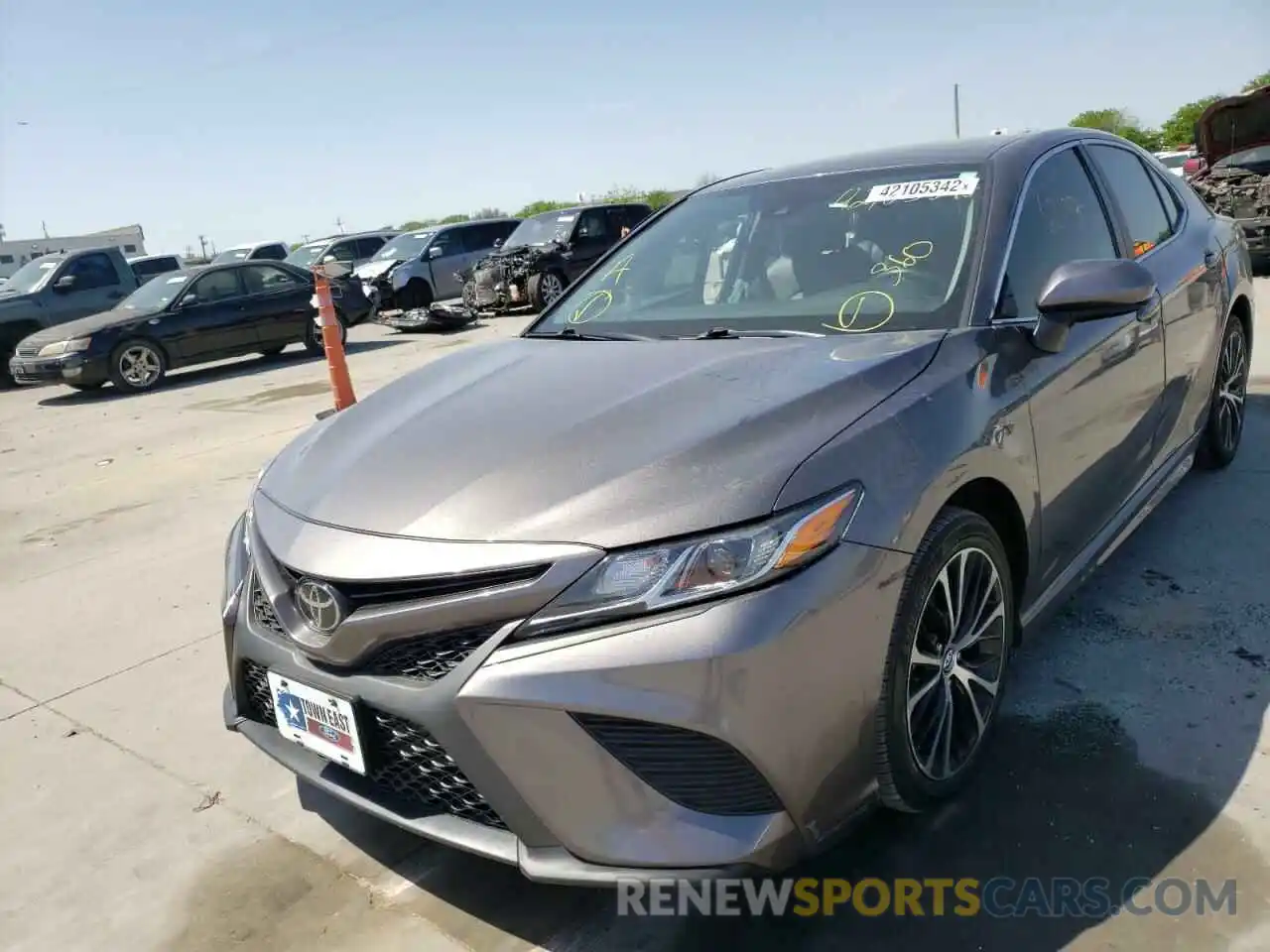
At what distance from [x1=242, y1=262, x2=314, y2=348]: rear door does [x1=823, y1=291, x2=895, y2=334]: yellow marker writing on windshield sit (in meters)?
11.2

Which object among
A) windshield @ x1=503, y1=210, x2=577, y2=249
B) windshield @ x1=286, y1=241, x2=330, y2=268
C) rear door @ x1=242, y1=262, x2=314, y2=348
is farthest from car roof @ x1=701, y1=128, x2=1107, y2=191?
windshield @ x1=286, y1=241, x2=330, y2=268

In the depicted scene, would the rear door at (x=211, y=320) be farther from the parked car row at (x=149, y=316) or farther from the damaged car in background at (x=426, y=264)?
the damaged car in background at (x=426, y=264)

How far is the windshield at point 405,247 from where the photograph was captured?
17.5 m

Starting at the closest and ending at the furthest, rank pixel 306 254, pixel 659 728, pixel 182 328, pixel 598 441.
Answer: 1. pixel 659 728
2. pixel 598 441
3. pixel 182 328
4. pixel 306 254

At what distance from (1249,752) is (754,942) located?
55.9 inches

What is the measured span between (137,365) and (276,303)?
1914mm

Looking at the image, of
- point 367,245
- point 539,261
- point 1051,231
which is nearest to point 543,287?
point 539,261

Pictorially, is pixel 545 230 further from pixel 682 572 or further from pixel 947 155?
pixel 682 572

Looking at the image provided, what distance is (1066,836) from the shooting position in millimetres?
2279

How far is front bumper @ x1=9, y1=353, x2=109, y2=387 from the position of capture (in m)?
11.1

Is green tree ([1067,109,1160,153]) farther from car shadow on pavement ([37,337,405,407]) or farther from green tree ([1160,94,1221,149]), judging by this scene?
car shadow on pavement ([37,337,405,407])

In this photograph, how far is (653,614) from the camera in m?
1.78

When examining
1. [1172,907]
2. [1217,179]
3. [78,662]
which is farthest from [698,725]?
[1217,179]

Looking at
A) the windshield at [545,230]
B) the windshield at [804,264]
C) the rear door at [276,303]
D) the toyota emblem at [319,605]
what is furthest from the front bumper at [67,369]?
the toyota emblem at [319,605]
